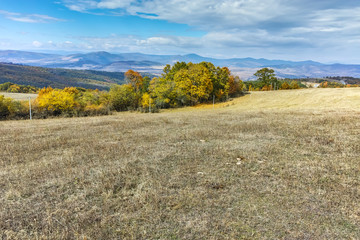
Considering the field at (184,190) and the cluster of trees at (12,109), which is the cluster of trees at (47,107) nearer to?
the cluster of trees at (12,109)

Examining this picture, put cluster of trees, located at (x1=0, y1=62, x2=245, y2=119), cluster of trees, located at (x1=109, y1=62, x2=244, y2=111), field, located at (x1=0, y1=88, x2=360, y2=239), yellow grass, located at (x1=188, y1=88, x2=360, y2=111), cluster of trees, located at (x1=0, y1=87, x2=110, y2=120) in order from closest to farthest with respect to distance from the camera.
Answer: field, located at (x1=0, y1=88, x2=360, y2=239) → yellow grass, located at (x1=188, y1=88, x2=360, y2=111) → cluster of trees, located at (x1=0, y1=87, x2=110, y2=120) → cluster of trees, located at (x1=0, y1=62, x2=245, y2=119) → cluster of trees, located at (x1=109, y1=62, x2=244, y2=111)

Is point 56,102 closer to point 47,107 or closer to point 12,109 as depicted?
point 47,107

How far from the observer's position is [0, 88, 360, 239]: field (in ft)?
13.2

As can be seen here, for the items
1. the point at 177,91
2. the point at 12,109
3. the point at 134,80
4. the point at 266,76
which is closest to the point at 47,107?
the point at 12,109

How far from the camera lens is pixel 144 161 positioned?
7.78 metres

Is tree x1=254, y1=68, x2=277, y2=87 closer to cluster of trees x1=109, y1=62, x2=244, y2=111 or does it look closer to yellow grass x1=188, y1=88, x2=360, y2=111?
cluster of trees x1=109, y1=62, x2=244, y2=111

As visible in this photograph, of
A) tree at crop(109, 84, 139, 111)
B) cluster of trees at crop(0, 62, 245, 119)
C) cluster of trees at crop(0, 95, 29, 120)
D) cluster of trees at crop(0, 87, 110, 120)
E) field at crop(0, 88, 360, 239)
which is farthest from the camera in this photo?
tree at crop(109, 84, 139, 111)

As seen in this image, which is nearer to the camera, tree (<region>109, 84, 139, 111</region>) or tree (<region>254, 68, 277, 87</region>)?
tree (<region>109, 84, 139, 111</region>)

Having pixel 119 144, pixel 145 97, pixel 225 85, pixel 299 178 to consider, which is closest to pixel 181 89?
pixel 145 97

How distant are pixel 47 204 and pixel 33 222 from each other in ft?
2.07

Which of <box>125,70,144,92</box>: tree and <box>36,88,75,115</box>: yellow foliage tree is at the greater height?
<box>125,70,144,92</box>: tree

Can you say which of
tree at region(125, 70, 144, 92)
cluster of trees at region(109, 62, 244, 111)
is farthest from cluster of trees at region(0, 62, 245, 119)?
tree at region(125, 70, 144, 92)

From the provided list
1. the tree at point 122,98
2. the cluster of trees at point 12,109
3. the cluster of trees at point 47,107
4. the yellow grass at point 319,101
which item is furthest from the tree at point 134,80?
the cluster of trees at point 12,109

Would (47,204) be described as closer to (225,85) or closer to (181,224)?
(181,224)
